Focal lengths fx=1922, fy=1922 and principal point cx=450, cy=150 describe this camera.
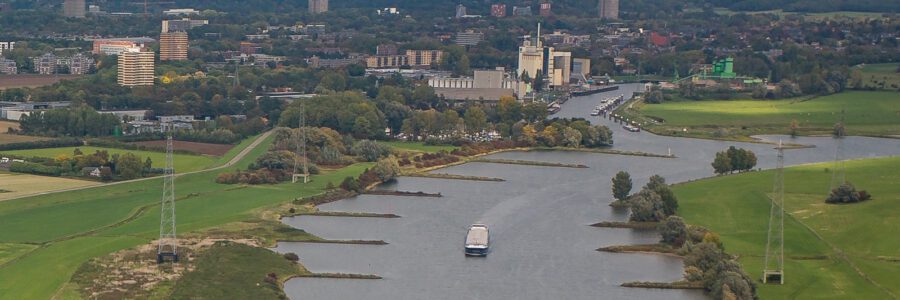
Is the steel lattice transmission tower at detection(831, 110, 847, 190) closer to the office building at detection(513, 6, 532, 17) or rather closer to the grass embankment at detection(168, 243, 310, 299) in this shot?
the grass embankment at detection(168, 243, 310, 299)

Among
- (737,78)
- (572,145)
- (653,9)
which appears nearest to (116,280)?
(572,145)

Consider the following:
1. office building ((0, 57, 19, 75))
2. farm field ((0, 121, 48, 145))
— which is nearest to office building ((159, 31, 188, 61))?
office building ((0, 57, 19, 75))

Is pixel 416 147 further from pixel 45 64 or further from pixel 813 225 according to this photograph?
pixel 45 64

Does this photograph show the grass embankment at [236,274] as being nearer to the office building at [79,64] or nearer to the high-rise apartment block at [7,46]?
the office building at [79,64]

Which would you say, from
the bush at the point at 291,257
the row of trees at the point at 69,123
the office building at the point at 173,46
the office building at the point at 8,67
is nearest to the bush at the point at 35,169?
the row of trees at the point at 69,123

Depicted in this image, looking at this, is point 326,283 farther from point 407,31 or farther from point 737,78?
point 407,31

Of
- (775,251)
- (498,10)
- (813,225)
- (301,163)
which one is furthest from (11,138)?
(498,10)
